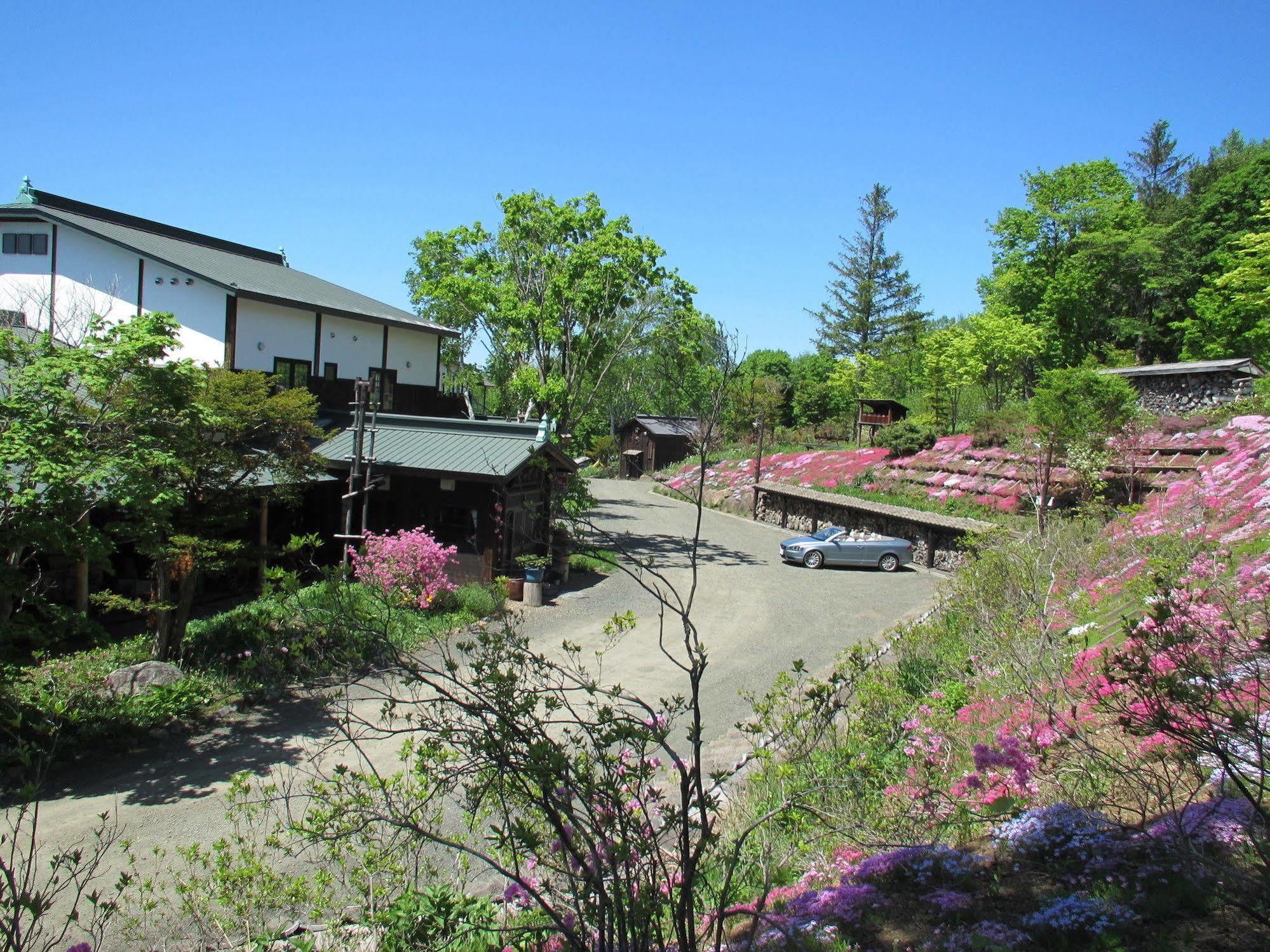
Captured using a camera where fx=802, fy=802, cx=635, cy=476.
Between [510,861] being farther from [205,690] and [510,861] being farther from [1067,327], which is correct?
[1067,327]

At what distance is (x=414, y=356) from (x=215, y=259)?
5.98 meters

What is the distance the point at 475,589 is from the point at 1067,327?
119 feet

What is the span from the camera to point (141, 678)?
35.3 feet

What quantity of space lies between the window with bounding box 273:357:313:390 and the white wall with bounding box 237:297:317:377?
10 cm

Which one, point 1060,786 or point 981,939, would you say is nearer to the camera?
point 981,939

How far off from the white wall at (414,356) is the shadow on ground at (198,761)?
1501cm

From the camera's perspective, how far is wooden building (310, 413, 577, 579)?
59.1ft

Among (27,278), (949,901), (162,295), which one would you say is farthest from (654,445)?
(949,901)

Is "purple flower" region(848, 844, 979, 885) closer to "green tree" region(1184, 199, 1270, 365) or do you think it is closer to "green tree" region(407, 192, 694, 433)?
"green tree" region(407, 192, 694, 433)

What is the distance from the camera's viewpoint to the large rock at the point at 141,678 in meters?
10.6

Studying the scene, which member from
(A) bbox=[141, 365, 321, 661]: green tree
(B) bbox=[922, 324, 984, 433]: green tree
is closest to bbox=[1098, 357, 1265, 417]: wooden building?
(B) bbox=[922, 324, 984, 433]: green tree

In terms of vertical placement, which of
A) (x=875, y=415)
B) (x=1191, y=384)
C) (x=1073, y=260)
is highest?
(x=1073, y=260)

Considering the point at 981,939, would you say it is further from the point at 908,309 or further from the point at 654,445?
the point at 908,309

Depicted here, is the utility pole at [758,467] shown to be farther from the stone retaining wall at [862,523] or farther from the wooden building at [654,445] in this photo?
the wooden building at [654,445]
